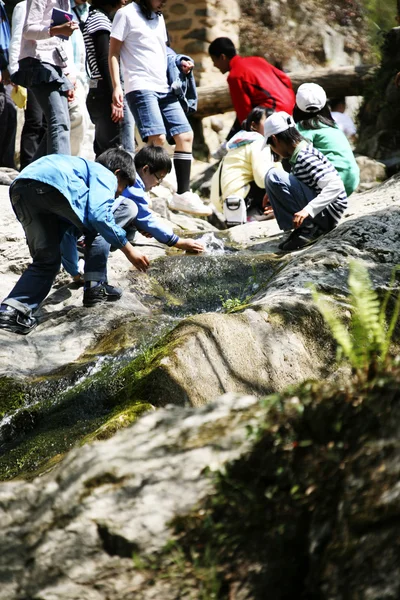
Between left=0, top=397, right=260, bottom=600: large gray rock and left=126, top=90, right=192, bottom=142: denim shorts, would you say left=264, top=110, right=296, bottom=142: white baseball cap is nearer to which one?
left=126, top=90, right=192, bottom=142: denim shorts

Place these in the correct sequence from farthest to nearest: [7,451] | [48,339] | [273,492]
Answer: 1. [48,339]
2. [7,451]
3. [273,492]

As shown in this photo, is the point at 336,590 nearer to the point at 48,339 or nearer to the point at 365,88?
the point at 48,339

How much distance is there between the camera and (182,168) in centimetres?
807

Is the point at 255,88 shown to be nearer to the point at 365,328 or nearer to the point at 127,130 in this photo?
the point at 127,130

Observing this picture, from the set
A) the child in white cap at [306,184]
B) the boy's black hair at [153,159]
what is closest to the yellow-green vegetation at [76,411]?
the boy's black hair at [153,159]

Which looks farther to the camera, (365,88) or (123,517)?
(365,88)

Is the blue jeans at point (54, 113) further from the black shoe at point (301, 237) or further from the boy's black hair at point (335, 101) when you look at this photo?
the boy's black hair at point (335, 101)

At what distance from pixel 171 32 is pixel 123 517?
13093 mm

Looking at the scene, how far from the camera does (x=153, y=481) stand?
6.87 ft

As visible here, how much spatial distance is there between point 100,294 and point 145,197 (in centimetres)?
96

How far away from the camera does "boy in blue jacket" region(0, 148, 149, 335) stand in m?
5.48

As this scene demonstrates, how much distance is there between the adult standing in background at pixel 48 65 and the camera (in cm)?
670

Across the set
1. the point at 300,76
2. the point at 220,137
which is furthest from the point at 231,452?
the point at 220,137

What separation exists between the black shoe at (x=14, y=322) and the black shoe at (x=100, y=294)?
1.51 feet
